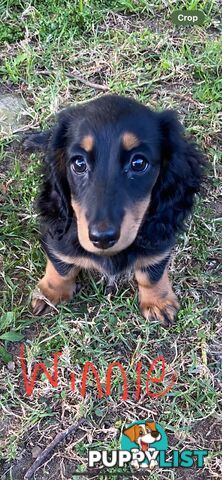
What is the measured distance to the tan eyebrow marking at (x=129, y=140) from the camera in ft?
7.86

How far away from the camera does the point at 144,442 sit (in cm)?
287

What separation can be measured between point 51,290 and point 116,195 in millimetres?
920

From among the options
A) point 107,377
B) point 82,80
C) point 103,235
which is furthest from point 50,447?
point 82,80

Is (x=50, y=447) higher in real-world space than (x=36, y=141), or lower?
lower

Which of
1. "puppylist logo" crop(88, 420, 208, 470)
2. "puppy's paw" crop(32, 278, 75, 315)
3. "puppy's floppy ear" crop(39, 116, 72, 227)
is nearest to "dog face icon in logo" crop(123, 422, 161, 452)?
"puppylist logo" crop(88, 420, 208, 470)

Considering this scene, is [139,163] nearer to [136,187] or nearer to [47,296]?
[136,187]

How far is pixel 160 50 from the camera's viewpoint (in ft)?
13.1

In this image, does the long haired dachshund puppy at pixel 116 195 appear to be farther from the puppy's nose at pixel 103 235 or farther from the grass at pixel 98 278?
the grass at pixel 98 278

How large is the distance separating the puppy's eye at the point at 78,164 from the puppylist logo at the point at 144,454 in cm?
117

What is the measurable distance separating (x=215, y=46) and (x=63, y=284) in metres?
1.84

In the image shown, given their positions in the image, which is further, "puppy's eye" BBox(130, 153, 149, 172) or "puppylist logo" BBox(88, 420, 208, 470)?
"puppylist logo" BBox(88, 420, 208, 470)

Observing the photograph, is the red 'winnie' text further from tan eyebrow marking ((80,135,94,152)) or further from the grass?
tan eyebrow marking ((80,135,94,152))

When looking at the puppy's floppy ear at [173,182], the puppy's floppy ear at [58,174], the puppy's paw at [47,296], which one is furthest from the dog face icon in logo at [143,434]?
the puppy's floppy ear at [58,174]

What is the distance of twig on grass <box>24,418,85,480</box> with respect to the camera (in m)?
2.77
